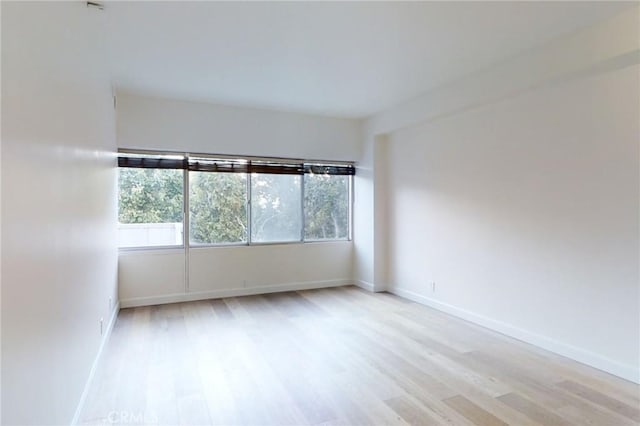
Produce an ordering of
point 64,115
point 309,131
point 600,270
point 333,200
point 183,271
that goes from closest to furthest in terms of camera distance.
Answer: point 64,115
point 600,270
point 183,271
point 309,131
point 333,200

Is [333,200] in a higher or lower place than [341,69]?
lower

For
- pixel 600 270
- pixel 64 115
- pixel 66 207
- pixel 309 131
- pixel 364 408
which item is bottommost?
pixel 364 408

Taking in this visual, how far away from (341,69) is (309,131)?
1976 mm

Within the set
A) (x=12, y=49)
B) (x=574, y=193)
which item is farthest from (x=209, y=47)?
(x=574, y=193)

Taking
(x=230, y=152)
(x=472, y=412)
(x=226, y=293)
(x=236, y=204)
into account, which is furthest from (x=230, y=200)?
(x=472, y=412)

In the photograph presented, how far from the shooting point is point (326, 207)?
19.7 ft

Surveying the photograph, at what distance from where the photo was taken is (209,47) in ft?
10.5

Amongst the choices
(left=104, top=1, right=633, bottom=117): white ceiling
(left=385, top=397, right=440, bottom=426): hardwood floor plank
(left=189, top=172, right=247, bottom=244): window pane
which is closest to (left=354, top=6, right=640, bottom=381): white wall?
(left=104, top=1, right=633, bottom=117): white ceiling

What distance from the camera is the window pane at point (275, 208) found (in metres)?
5.47

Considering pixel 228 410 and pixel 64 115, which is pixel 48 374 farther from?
pixel 64 115

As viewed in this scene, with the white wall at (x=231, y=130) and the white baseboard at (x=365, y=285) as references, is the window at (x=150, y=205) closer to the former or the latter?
the white wall at (x=231, y=130)

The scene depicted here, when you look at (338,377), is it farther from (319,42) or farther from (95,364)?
(319,42)

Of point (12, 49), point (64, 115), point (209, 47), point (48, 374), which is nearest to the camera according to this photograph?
point (12, 49)

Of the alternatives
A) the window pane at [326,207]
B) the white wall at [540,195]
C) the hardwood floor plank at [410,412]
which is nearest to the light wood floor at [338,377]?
the hardwood floor plank at [410,412]
